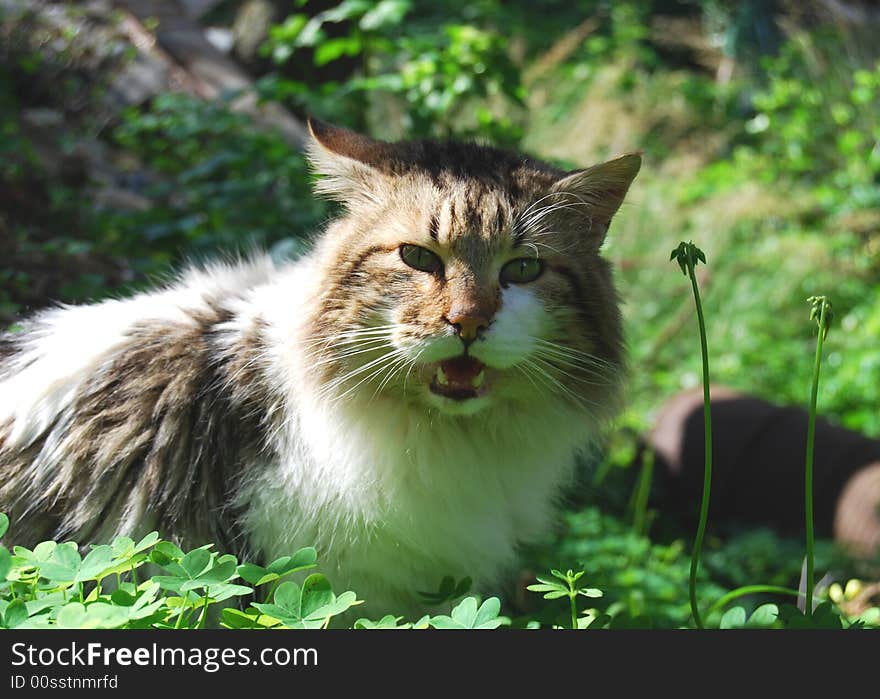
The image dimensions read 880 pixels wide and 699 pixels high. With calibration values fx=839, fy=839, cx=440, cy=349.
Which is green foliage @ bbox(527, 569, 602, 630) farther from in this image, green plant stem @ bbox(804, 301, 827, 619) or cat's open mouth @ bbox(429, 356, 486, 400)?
cat's open mouth @ bbox(429, 356, 486, 400)

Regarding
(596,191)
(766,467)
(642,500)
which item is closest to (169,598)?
(596,191)

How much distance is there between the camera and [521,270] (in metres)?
2.16

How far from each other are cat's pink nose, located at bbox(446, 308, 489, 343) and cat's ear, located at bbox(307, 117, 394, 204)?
526 millimetres

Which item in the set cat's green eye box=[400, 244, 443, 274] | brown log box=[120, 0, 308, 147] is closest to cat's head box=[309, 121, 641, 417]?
cat's green eye box=[400, 244, 443, 274]

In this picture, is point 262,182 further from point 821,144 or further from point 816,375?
point 821,144

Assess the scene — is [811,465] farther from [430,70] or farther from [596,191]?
[430,70]

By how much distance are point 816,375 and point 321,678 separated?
1.01 metres

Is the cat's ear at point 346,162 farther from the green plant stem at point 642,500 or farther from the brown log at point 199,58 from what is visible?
the brown log at point 199,58

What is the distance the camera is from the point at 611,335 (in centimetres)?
233

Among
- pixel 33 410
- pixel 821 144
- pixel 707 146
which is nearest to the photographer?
pixel 33 410

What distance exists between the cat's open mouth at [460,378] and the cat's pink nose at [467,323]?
0.12 m

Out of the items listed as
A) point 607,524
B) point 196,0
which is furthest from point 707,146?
point 607,524

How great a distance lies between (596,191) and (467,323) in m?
0.65

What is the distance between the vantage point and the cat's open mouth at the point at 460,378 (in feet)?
6.79
